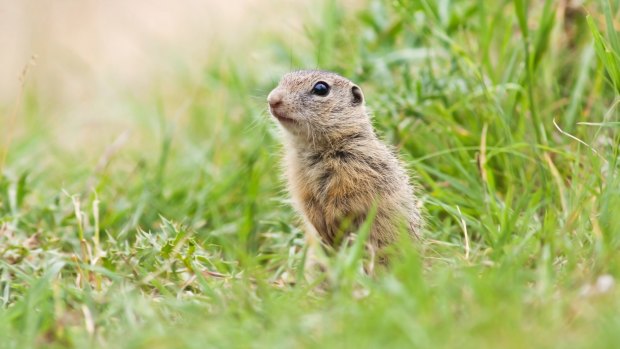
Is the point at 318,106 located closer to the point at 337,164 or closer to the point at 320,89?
the point at 320,89

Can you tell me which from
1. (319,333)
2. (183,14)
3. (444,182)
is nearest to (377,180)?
(444,182)

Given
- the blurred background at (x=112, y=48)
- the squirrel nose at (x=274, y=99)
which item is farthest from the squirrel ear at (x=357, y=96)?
the blurred background at (x=112, y=48)

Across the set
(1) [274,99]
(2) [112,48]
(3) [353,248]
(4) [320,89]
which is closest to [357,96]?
(4) [320,89]

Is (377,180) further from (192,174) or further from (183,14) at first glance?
(183,14)

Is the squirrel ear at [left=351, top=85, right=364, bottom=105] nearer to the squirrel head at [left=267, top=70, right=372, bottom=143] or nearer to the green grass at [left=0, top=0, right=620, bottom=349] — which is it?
the squirrel head at [left=267, top=70, right=372, bottom=143]

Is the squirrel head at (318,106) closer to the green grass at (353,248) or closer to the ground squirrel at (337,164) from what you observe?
the ground squirrel at (337,164)
